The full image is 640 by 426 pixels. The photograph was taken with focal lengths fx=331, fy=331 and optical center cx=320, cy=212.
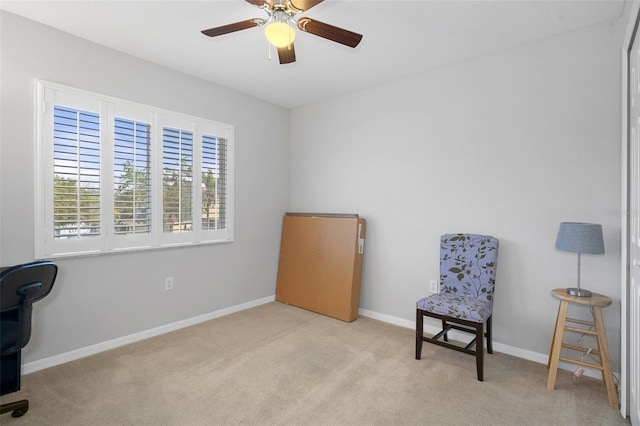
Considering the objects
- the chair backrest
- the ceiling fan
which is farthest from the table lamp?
the ceiling fan

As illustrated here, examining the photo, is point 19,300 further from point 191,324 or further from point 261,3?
point 261,3

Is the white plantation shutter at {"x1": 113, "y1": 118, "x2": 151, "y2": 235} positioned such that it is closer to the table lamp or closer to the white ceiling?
the white ceiling

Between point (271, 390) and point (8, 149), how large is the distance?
2.46 meters

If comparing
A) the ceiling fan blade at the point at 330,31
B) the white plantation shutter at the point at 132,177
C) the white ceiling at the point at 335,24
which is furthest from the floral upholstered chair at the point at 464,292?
the white plantation shutter at the point at 132,177

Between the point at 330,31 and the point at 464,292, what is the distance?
2263 mm

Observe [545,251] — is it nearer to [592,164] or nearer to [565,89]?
[592,164]

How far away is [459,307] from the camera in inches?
Answer: 97.3

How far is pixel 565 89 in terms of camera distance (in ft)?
8.20

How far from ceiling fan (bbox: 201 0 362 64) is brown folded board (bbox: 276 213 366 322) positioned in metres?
1.99

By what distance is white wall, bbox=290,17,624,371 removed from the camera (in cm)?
238

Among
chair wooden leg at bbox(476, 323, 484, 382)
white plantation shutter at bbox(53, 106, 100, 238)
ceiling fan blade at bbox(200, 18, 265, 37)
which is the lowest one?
chair wooden leg at bbox(476, 323, 484, 382)

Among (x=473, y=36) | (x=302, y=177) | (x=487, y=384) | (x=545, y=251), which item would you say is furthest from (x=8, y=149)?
(x=545, y=251)

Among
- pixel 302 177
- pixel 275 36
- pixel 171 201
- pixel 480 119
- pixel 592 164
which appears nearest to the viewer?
pixel 275 36

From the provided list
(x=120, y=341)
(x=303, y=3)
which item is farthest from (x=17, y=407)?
(x=303, y=3)
